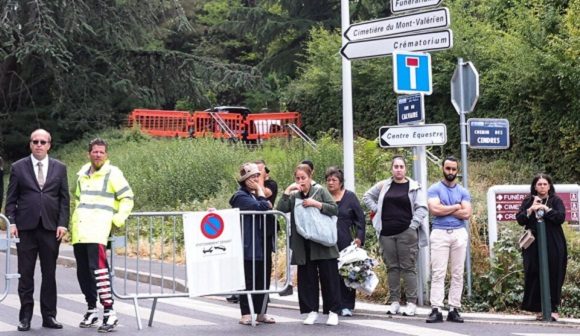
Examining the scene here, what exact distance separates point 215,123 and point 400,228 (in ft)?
80.3

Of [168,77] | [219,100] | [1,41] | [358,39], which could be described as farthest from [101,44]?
[358,39]

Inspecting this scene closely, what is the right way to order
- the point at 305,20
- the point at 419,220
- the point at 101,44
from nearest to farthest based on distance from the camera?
the point at 419,220 < the point at 101,44 < the point at 305,20

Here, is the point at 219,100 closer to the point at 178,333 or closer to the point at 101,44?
the point at 101,44

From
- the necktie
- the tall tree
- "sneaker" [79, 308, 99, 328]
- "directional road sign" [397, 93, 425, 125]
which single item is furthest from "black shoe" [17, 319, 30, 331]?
the tall tree

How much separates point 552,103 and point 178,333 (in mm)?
16925

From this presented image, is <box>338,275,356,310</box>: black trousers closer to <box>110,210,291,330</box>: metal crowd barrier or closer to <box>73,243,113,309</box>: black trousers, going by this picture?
<box>110,210,291,330</box>: metal crowd barrier

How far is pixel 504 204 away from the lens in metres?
12.9

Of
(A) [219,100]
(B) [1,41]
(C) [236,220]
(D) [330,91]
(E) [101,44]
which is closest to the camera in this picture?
(C) [236,220]

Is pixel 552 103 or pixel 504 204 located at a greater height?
pixel 552 103

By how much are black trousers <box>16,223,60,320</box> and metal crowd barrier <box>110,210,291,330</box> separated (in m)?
0.67

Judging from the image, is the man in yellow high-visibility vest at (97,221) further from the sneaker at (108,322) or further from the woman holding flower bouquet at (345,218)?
the woman holding flower bouquet at (345,218)

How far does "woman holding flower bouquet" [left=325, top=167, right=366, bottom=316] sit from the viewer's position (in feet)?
38.5

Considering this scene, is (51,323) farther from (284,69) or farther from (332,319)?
(284,69)

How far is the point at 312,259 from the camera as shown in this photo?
1076cm
